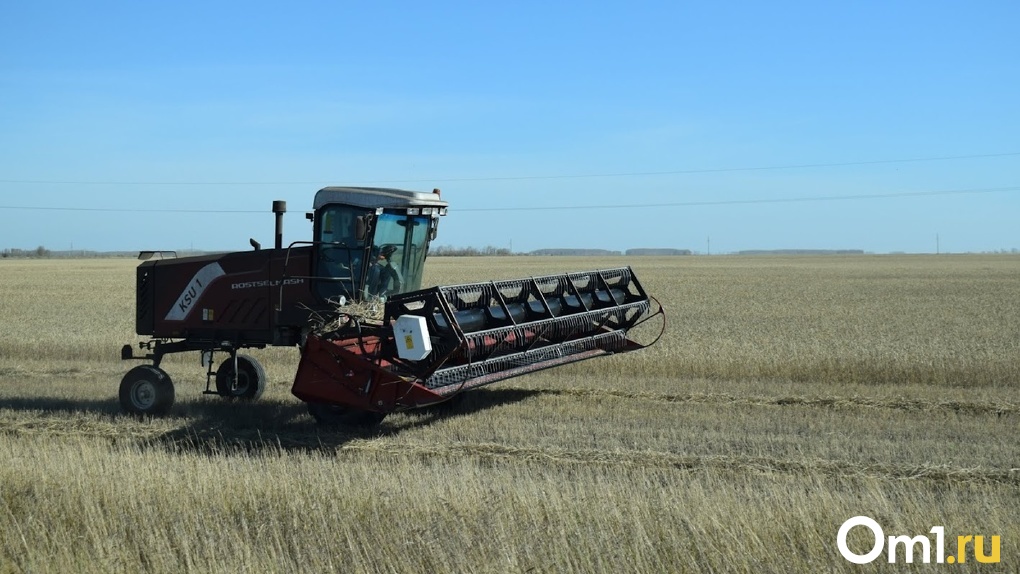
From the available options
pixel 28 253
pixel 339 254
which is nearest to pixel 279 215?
pixel 339 254

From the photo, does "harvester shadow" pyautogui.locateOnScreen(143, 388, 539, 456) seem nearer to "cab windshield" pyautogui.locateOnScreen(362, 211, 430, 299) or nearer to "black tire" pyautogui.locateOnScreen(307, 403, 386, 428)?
"black tire" pyautogui.locateOnScreen(307, 403, 386, 428)

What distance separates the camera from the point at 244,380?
11469 mm

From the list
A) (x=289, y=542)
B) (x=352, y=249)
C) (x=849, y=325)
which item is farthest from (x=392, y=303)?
(x=849, y=325)

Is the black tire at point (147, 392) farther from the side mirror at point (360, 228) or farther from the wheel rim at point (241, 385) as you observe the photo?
the side mirror at point (360, 228)

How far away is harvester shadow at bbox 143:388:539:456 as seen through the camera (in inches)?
337

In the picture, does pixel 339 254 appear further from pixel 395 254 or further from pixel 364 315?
pixel 364 315

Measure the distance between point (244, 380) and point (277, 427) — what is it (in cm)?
215

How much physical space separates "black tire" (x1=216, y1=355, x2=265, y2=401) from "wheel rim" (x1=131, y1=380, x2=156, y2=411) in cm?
110

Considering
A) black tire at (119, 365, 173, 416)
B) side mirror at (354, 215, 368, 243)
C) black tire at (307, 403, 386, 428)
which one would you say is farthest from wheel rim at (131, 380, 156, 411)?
side mirror at (354, 215, 368, 243)

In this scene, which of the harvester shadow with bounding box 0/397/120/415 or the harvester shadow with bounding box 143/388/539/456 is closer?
the harvester shadow with bounding box 143/388/539/456

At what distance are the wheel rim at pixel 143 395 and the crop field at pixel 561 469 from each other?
0.92 ft

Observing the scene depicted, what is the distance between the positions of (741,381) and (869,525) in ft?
23.9

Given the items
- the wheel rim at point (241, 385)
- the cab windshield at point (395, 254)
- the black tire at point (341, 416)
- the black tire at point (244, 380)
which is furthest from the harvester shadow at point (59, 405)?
the cab windshield at point (395, 254)

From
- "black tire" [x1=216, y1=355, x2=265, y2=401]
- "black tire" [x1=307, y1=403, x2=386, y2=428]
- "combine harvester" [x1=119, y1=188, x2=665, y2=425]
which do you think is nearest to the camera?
"combine harvester" [x1=119, y1=188, x2=665, y2=425]
